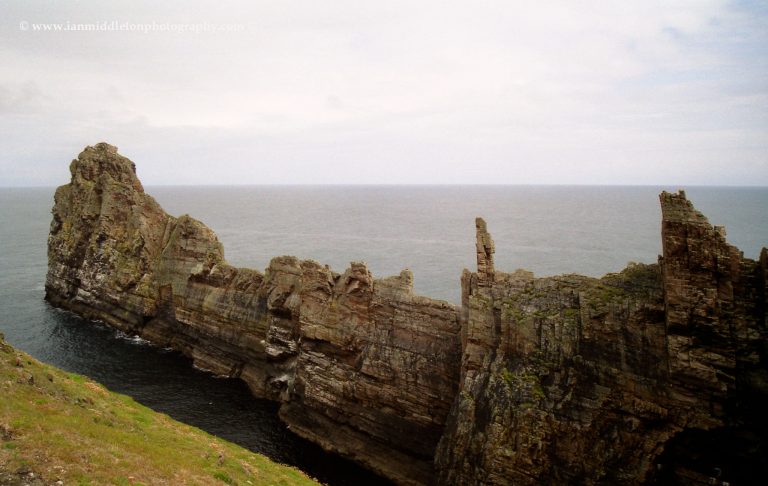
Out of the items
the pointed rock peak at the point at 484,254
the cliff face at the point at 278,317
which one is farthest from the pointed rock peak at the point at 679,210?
the cliff face at the point at 278,317

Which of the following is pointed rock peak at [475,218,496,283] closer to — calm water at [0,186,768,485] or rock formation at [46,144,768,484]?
rock formation at [46,144,768,484]

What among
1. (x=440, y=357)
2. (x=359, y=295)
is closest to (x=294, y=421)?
(x=359, y=295)

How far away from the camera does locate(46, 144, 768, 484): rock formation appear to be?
25609 millimetres

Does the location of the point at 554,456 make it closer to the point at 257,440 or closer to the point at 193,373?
the point at 257,440

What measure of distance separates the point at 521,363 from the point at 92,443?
24.4 m

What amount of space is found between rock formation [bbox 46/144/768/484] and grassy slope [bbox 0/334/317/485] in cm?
1045

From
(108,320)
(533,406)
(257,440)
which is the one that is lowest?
(257,440)

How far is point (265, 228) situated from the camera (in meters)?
170

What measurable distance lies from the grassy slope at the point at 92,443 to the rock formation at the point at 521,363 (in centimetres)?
1045

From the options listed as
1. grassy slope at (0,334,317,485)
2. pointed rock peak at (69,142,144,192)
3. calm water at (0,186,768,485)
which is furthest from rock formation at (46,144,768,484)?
pointed rock peak at (69,142,144,192)

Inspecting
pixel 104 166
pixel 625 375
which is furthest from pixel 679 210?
pixel 104 166

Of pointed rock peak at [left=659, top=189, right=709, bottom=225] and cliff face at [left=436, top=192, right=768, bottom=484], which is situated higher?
pointed rock peak at [left=659, top=189, right=709, bottom=225]

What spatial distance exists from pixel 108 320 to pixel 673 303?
6997 centimetres

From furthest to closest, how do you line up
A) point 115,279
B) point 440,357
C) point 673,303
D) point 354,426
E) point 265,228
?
point 265,228
point 115,279
point 354,426
point 440,357
point 673,303
